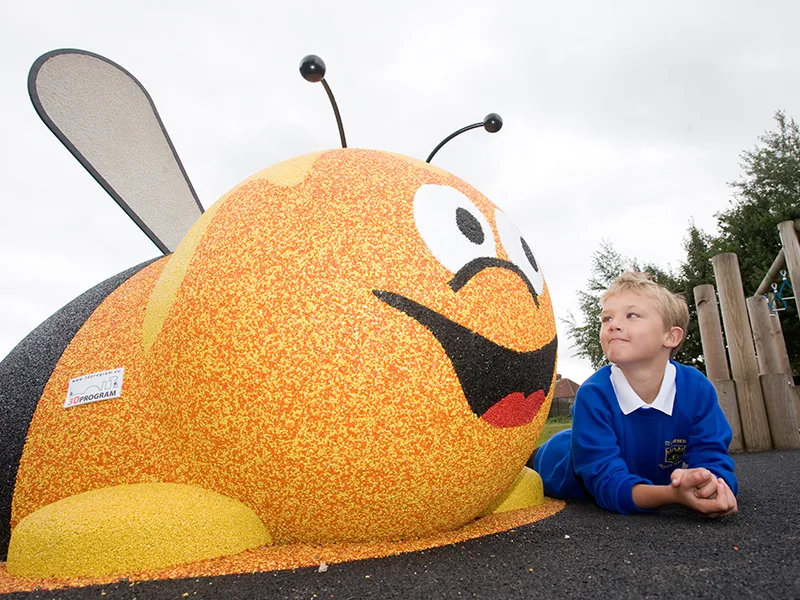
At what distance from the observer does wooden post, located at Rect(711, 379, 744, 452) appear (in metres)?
5.94

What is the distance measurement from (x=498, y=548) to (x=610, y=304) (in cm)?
133

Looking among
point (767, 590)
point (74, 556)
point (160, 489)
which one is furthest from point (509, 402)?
point (74, 556)

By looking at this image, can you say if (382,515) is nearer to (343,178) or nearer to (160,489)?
(160,489)

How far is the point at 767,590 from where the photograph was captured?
4.72ft

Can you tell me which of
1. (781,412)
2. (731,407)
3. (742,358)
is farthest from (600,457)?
(742,358)

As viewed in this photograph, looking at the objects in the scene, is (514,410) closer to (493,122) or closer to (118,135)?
(493,122)

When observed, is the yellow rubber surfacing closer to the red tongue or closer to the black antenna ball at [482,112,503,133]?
the red tongue

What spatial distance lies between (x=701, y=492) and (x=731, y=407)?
4.50 m

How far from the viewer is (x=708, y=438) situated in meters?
2.65

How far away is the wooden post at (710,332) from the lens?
6402 mm

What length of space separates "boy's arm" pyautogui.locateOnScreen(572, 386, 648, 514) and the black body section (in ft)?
7.32

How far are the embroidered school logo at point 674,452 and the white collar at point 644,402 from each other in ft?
0.51

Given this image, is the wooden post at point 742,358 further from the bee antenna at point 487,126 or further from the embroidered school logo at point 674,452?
the bee antenna at point 487,126

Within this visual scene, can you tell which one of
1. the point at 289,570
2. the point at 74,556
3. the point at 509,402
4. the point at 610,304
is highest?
the point at 610,304
